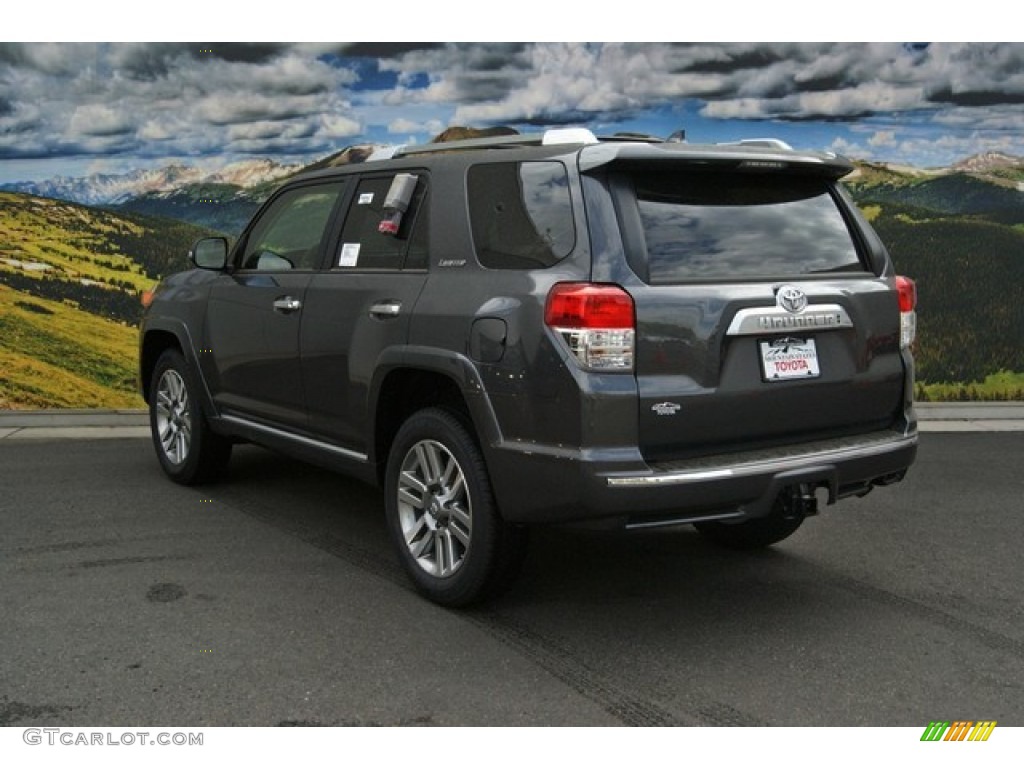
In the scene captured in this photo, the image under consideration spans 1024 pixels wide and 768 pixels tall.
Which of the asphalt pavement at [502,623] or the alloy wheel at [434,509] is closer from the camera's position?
the asphalt pavement at [502,623]

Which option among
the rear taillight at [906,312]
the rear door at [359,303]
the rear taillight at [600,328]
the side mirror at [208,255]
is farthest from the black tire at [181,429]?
the rear taillight at [906,312]

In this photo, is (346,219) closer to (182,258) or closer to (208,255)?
(208,255)

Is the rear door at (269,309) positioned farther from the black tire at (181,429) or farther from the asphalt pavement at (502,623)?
the asphalt pavement at (502,623)

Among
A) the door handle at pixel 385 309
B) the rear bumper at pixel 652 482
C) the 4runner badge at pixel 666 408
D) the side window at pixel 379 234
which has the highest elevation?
the side window at pixel 379 234

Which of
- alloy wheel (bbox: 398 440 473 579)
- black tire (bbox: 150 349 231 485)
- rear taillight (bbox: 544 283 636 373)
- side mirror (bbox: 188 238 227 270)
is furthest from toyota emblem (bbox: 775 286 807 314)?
black tire (bbox: 150 349 231 485)

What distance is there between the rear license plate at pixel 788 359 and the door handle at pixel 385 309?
4.94 feet

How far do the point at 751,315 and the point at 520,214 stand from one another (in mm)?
959

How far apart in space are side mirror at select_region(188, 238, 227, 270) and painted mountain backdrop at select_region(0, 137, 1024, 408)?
10.7 feet

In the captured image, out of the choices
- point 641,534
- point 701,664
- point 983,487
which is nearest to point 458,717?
point 701,664

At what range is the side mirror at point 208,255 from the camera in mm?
6007

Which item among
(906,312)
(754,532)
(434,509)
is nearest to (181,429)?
(434,509)

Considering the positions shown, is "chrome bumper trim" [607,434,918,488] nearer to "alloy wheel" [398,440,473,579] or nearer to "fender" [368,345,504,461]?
A: "fender" [368,345,504,461]

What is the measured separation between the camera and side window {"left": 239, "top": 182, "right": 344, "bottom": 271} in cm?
537

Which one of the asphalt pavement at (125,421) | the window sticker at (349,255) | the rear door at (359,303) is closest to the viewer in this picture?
the rear door at (359,303)
